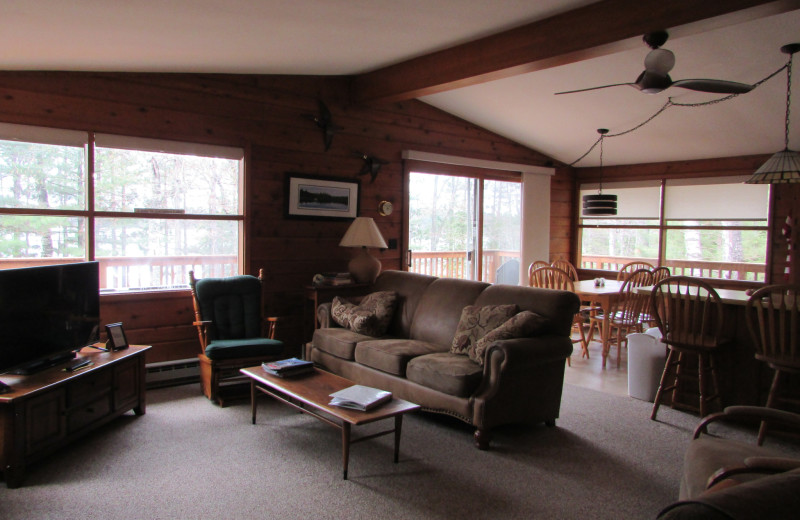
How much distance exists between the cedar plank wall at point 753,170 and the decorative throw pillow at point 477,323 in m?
3.96

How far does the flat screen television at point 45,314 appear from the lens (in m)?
2.75

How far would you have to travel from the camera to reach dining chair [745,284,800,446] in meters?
3.01

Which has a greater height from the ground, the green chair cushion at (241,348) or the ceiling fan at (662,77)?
the ceiling fan at (662,77)

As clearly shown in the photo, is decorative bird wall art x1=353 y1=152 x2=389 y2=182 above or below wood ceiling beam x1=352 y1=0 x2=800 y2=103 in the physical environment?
below

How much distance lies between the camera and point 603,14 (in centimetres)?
322

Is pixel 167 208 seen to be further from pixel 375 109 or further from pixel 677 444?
pixel 677 444

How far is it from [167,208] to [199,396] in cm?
153

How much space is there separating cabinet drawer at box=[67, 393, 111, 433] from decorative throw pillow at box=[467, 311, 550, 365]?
227cm

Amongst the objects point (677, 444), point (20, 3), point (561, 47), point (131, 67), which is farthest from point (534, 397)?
point (131, 67)

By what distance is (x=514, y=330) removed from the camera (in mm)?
3236

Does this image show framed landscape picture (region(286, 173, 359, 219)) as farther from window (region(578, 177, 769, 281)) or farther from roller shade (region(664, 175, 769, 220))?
roller shade (region(664, 175, 769, 220))

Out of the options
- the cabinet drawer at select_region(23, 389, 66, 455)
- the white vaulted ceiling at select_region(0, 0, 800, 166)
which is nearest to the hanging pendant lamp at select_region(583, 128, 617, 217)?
the white vaulted ceiling at select_region(0, 0, 800, 166)

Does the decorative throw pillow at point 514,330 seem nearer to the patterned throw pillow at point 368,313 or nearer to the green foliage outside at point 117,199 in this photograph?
the patterned throw pillow at point 368,313

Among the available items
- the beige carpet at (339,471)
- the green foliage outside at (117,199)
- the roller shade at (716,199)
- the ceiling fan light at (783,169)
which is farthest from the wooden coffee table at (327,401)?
the roller shade at (716,199)
